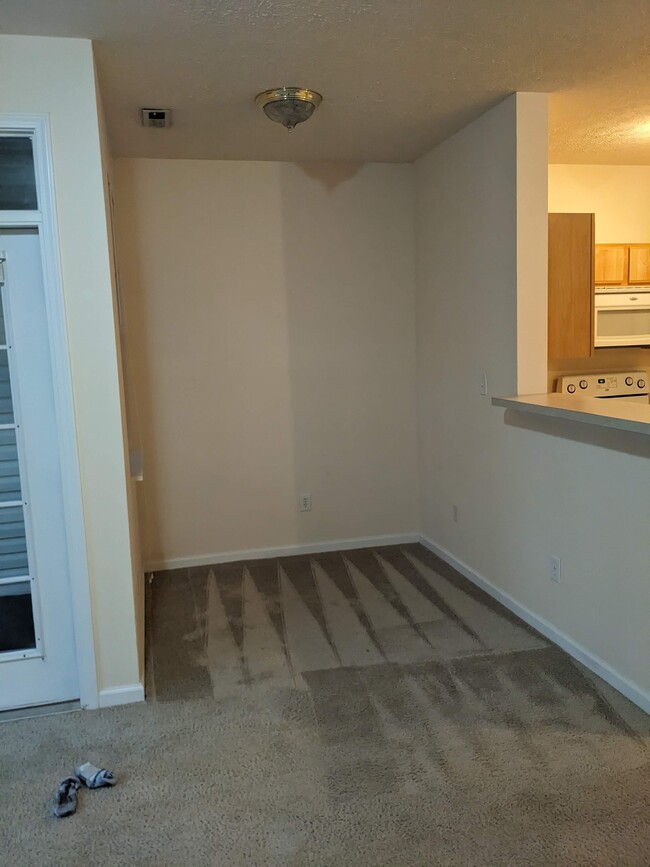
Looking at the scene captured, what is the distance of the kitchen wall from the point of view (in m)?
4.61

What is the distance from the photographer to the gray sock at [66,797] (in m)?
2.09

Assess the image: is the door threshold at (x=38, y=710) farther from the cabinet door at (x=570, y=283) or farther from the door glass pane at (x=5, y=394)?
the cabinet door at (x=570, y=283)

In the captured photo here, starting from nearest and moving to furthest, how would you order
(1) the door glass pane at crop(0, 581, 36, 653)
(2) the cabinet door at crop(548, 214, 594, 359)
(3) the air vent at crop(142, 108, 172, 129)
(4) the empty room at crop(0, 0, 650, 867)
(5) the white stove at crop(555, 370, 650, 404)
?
1. (4) the empty room at crop(0, 0, 650, 867)
2. (1) the door glass pane at crop(0, 581, 36, 653)
3. (3) the air vent at crop(142, 108, 172, 129)
4. (2) the cabinet door at crop(548, 214, 594, 359)
5. (5) the white stove at crop(555, 370, 650, 404)

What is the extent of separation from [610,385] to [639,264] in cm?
81

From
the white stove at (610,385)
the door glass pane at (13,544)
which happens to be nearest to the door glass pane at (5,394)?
the door glass pane at (13,544)

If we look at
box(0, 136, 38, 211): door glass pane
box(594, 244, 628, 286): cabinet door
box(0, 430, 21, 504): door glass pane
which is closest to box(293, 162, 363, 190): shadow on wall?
box(594, 244, 628, 286): cabinet door

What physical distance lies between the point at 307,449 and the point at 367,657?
1.73 m

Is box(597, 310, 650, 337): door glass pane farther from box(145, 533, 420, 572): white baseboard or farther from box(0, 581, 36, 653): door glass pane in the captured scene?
box(0, 581, 36, 653): door glass pane

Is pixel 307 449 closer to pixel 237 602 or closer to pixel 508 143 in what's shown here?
pixel 237 602

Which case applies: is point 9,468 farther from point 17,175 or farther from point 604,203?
point 604,203

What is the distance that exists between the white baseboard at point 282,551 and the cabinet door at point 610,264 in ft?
6.92

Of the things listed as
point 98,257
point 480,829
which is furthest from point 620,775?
point 98,257

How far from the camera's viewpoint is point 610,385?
463cm

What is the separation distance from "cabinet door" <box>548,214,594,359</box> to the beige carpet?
1.49m
